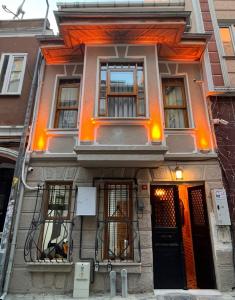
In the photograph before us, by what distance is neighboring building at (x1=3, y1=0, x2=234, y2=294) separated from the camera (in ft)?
18.6

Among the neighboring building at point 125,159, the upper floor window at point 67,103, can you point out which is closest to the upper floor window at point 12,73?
the neighboring building at point 125,159

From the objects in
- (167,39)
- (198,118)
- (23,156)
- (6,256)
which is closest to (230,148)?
(198,118)

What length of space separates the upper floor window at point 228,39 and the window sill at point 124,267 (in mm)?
6946

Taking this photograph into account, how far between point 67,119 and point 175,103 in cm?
334

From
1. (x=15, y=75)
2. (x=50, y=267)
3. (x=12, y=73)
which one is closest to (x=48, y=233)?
(x=50, y=267)

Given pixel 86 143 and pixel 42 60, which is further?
pixel 42 60

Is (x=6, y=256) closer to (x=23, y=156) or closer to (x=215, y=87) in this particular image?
(x=23, y=156)

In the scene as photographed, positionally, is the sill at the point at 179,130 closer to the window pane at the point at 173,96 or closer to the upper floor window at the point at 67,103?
the window pane at the point at 173,96

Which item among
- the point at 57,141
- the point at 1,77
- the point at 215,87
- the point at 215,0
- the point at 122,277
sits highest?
the point at 215,0

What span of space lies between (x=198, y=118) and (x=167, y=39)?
253cm

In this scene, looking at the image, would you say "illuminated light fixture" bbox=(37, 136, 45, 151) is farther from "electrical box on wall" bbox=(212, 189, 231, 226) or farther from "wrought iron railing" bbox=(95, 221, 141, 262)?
"electrical box on wall" bbox=(212, 189, 231, 226)

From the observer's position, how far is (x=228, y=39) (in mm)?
7809

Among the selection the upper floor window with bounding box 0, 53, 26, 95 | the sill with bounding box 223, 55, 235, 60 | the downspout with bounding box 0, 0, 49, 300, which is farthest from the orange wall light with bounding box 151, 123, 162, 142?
the upper floor window with bounding box 0, 53, 26, 95

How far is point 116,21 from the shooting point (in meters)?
6.61
